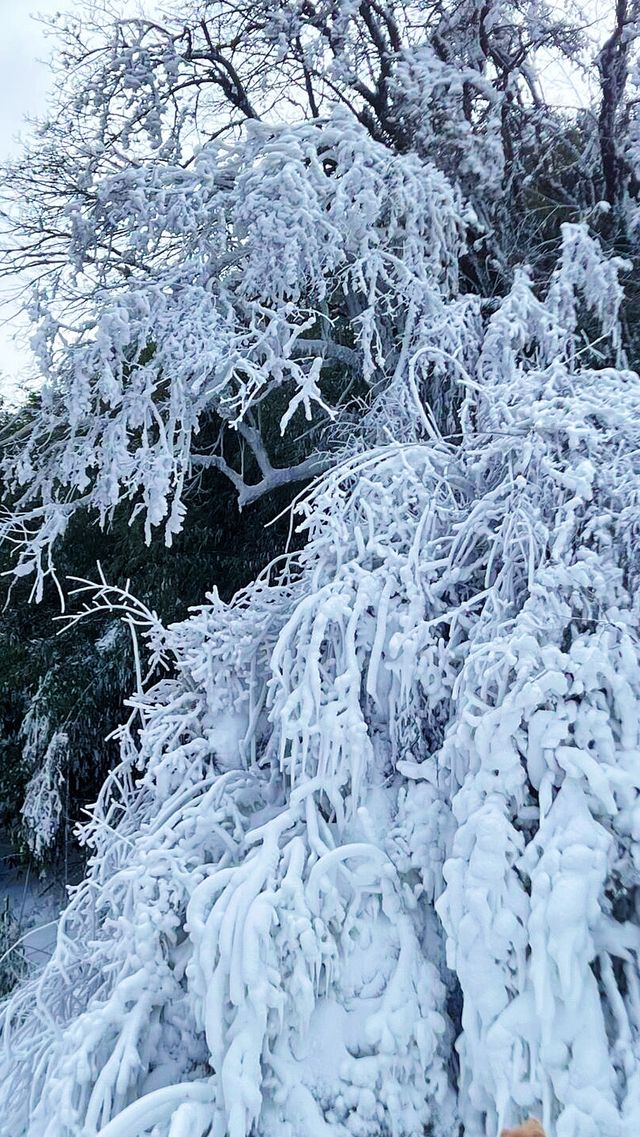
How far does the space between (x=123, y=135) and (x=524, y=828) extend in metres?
5.16

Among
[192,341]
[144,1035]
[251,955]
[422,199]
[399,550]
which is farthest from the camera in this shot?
[422,199]

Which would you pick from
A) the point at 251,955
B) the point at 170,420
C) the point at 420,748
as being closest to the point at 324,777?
the point at 420,748

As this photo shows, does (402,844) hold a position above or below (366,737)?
below

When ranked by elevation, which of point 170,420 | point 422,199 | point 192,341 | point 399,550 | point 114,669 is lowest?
point 114,669

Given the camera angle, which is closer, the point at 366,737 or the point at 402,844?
the point at 402,844

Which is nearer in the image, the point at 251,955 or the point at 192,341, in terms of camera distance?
the point at 251,955

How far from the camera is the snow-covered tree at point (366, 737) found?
2.05 meters

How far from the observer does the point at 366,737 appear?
258 cm

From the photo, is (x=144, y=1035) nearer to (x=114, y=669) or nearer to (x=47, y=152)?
(x=114, y=669)

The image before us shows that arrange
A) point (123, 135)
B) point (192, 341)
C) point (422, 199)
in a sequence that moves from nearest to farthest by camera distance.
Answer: point (192, 341) < point (422, 199) < point (123, 135)

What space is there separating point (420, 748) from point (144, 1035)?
111cm

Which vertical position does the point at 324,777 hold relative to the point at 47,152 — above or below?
below

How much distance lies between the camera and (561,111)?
5711mm

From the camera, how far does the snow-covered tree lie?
6.72 feet
